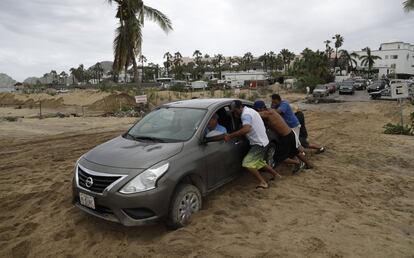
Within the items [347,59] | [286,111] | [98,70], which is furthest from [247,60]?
[286,111]

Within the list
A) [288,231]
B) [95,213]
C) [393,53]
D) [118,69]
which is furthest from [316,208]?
[393,53]

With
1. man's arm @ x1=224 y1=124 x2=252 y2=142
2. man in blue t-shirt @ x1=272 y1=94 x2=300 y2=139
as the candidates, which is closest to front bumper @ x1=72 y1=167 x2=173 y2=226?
man's arm @ x1=224 y1=124 x2=252 y2=142

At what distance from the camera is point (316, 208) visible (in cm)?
496

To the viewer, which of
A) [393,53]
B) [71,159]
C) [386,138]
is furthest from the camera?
[393,53]

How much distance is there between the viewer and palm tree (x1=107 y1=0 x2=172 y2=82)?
18594 mm

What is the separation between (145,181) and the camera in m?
3.88

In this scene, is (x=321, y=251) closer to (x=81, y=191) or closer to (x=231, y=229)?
(x=231, y=229)

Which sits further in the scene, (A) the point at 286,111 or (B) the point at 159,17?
(B) the point at 159,17

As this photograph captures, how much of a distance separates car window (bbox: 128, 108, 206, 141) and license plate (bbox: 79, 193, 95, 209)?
1.24 m

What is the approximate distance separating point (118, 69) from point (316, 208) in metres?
16.7

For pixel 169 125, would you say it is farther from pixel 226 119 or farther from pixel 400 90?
pixel 400 90

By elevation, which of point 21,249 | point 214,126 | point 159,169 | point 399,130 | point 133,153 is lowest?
point 21,249

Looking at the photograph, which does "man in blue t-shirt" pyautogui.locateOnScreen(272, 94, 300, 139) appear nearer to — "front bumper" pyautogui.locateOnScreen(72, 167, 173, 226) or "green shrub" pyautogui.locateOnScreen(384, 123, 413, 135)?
"front bumper" pyautogui.locateOnScreen(72, 167, 173, 226)

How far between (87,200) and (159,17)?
16.8m
